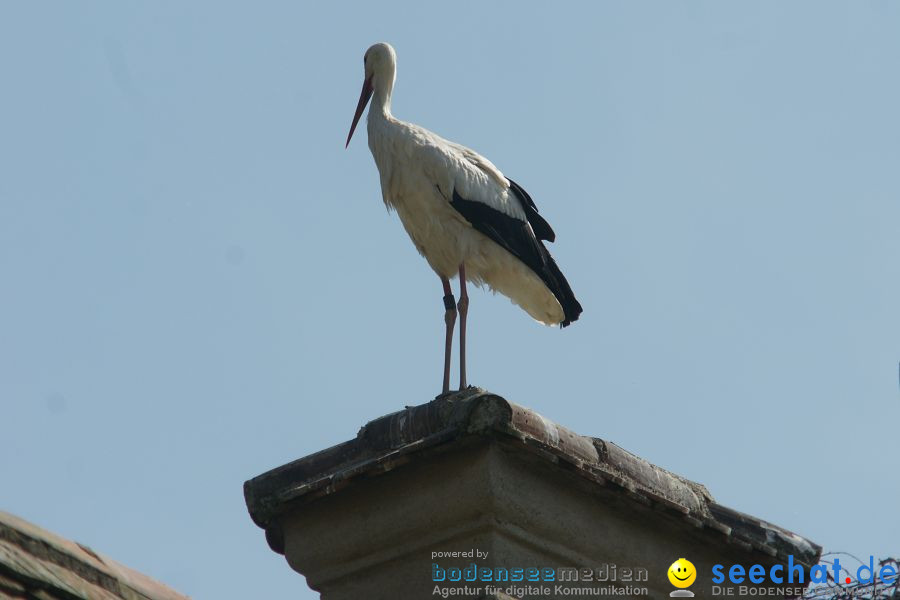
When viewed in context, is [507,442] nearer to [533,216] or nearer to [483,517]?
[483,517]

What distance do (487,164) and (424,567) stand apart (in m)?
5.14

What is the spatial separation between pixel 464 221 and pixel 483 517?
15.7 feet

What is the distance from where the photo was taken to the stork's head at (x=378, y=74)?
986cm

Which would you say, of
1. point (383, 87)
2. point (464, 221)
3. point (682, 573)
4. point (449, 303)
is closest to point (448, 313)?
point (449, 303)

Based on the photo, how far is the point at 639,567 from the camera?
4621 millimetres

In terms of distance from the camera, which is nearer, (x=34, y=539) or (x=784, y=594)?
(x=34, y=539)

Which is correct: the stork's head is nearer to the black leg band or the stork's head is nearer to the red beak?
the red beak

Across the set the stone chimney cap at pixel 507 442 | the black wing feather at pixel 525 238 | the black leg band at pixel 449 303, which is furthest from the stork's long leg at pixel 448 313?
the stone chimney cap at pixel 507 442

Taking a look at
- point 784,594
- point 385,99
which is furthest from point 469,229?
point 784,594

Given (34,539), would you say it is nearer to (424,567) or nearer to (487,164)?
(424,567)

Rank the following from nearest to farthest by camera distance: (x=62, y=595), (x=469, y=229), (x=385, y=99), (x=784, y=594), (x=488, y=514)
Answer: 1. (x=62, y=595)
2. (x=488, y=514)
3. (x=784, y=594)
4. (x=469, y=229)
5. (x=385, y=99)

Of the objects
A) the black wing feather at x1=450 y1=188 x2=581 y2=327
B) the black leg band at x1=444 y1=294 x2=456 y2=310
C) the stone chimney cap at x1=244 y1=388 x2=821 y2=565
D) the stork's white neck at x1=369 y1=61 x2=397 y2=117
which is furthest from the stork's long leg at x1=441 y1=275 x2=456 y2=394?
the stone chimney cap at x1=244 y1=388 x2=821 y2=565

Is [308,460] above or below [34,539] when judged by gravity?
above

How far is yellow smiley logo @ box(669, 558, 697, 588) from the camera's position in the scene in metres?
4.70
